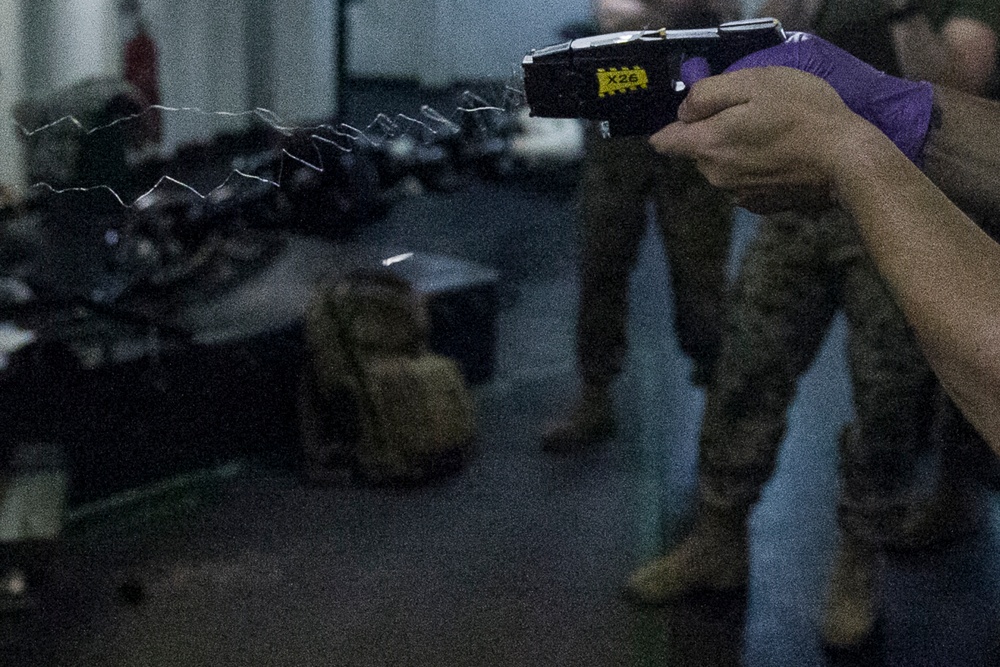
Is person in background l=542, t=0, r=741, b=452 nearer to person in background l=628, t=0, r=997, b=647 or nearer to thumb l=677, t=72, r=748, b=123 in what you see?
person in background l=628, t=0, r=997, b=647

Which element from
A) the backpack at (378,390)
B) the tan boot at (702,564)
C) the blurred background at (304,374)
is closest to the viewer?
the blurred background at (304,374)

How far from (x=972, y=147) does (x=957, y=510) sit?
0.34 meters

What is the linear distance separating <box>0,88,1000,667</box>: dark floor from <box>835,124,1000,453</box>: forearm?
0.30m

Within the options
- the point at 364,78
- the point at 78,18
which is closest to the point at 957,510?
the point at 364,78

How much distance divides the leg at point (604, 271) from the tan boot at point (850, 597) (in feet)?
0.72

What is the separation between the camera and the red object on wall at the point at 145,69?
566mm

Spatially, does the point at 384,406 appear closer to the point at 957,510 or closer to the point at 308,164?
the point at 308,164

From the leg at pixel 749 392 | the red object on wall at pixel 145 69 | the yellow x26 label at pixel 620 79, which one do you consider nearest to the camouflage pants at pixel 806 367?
the leg at pixel 749 392

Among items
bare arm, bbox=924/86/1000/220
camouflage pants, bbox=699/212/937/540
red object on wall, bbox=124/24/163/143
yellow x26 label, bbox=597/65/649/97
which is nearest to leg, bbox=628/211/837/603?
camouflage pants, bbox=699/212/937/540

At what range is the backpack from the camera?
2.31 ft

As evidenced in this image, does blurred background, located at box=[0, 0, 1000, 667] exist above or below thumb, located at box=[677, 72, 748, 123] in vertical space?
below

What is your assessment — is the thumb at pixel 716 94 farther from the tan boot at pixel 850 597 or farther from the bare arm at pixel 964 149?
the tan boot at pixel 850 597

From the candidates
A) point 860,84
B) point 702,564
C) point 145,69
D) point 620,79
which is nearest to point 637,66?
point 620,79

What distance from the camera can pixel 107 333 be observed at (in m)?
0.64
